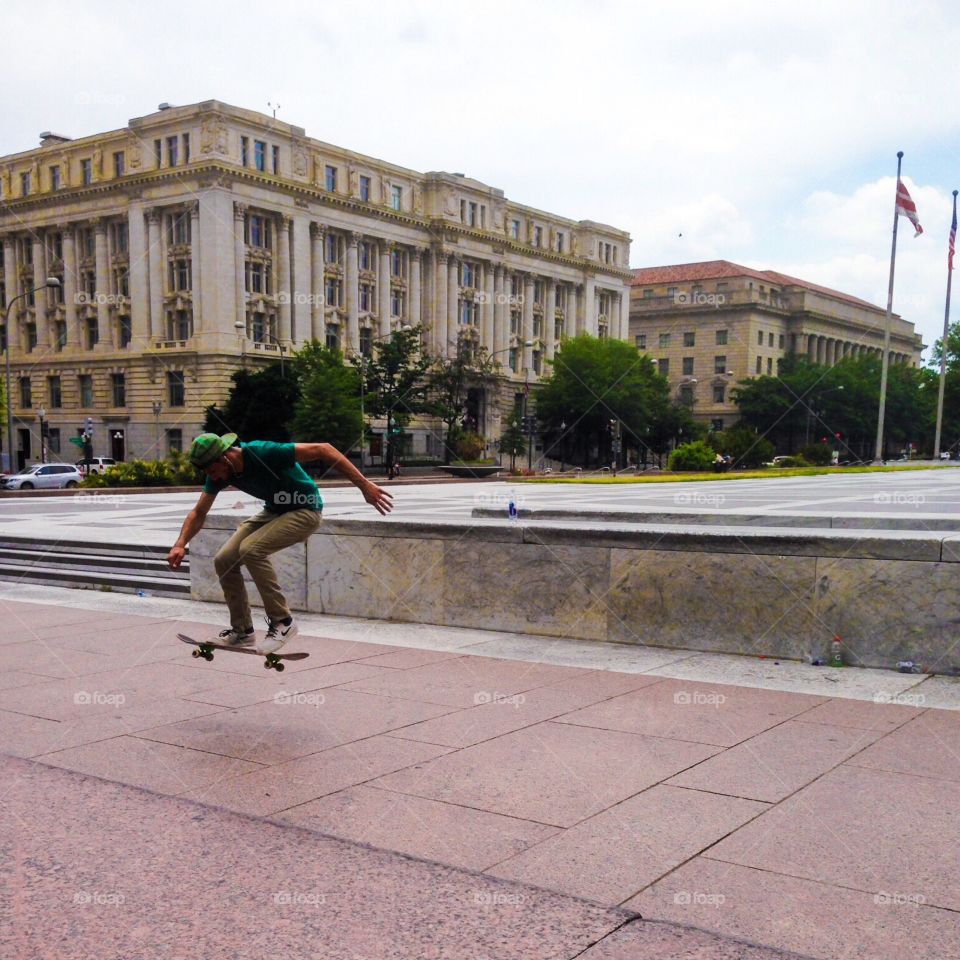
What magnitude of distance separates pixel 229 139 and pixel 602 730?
66878 millimetres

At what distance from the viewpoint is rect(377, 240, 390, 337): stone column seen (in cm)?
8044

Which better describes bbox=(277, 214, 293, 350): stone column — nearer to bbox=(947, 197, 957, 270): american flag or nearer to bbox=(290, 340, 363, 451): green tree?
bbox=(290, 340, 363, 451): green tree

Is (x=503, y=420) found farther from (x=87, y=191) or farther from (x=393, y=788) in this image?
(x=393, y=788)

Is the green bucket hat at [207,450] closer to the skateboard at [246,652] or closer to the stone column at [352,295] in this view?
the skateboard at [246,652]

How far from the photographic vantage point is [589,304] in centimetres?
10144

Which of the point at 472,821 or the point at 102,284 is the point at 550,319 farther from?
the point at 472,821

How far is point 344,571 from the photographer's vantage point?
10359 millimetres

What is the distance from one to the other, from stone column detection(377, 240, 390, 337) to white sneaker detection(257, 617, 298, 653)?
7463 cm

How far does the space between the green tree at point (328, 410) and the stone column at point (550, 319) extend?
42608 mm

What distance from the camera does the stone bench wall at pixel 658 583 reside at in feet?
25.0

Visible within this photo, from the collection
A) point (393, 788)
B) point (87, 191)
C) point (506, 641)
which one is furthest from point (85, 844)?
point (87, 191)

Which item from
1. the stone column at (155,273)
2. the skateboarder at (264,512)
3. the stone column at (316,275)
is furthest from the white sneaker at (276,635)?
the stone column at (316,275)

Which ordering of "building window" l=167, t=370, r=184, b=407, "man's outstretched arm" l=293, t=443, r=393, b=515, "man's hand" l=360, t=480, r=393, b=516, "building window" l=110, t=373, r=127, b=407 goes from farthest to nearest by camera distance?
"building window" l=110, t=373, r=127, b=407 < "building window" l=167, t=370, r=184, b=407 < "man's hand" l=360, t=480, r=393, b=516 < "man's outstretched arm" l=293, t=443, r=393, b=515

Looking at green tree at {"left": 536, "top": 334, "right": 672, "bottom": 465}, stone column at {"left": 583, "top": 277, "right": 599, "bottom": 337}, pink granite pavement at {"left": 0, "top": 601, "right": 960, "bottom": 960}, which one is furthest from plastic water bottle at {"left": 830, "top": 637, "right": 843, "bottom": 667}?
stone column at {"left": 583, "top": 277, "right": 599, "bottom": 337}
